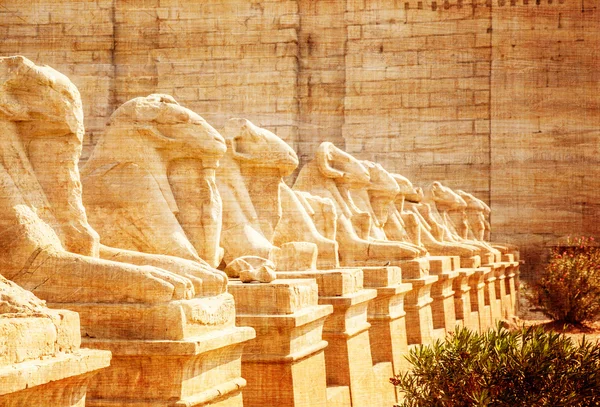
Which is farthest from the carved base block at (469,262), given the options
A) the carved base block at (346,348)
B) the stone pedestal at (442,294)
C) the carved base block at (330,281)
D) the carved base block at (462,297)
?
the carved base block at (330,281)

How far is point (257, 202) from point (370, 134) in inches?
521

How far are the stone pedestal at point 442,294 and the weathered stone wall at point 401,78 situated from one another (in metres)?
8.35

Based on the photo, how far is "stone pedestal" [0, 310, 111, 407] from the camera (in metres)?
3.16

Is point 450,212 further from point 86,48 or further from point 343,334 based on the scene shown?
point 343,334

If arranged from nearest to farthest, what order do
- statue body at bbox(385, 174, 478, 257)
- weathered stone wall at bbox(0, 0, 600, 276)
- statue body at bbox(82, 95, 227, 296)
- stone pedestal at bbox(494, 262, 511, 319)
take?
statue body at bbox(82, 95, 227, 296) < statue body at bbox(385, 174, 478, 257) < stone pedestal at bbox(494, 262, 511, 319) < weathered stone wall at bbox(0, 0, 600, 276)

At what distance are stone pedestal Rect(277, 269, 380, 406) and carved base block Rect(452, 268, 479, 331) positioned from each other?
4928 millimetres

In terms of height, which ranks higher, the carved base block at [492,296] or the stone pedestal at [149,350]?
the stone pedestal at [149,350]

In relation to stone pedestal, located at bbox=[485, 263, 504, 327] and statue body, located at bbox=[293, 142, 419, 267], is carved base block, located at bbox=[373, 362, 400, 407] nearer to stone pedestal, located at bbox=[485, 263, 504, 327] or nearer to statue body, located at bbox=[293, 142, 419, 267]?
statue body, located at bbox=[293, 142, 419, 267]

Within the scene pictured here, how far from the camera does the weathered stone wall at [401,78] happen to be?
19.5 metres

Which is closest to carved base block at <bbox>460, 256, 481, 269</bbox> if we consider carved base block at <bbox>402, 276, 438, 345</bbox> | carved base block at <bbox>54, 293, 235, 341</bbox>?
carved base block at <bbox>402, 276, 438, 345</bbox>

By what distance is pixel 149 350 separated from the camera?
4.34 meters

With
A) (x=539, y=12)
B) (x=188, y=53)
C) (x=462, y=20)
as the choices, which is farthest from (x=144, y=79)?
(x=539, y=12)

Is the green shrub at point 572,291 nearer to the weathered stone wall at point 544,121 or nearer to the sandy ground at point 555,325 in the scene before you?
the sandy ground at point 555,325

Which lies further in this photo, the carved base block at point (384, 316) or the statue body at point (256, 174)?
the carved base block at point (384, 316)
